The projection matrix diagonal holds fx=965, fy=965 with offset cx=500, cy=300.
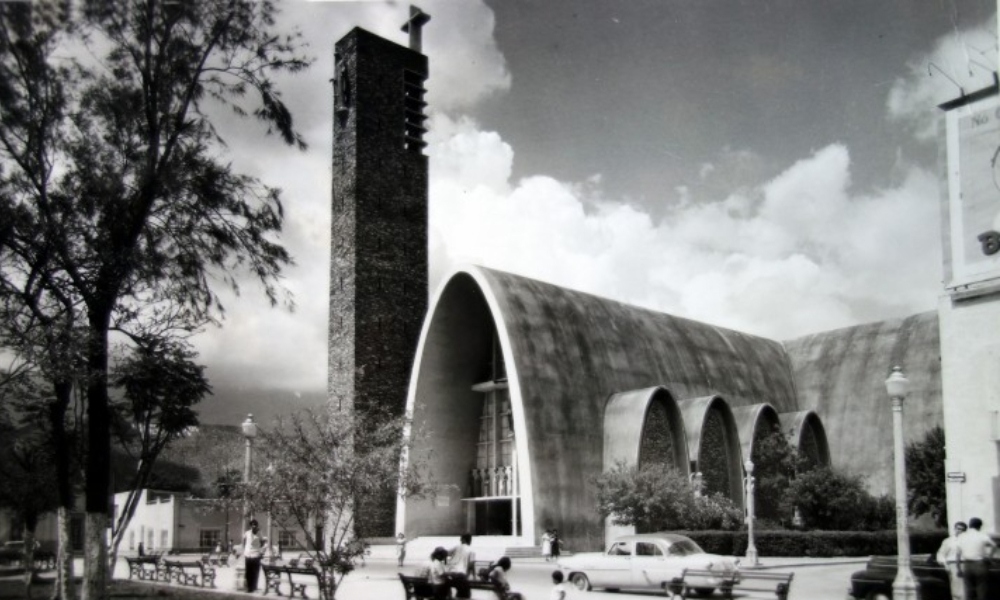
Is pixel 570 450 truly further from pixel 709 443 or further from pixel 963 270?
pixel 963 270

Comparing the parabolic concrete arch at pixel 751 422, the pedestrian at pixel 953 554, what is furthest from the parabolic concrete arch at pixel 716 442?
the pedestrian at pixel 953 554

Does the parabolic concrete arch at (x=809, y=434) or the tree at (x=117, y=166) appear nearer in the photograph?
the tree at (x=117, y=166)

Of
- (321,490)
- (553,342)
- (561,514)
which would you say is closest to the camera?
(321,490)

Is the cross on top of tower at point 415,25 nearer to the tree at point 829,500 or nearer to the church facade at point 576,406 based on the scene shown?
the church facade at point 576,406

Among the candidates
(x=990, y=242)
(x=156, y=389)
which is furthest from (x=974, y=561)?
(x=156, y=389)

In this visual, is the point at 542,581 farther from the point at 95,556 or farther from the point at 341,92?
the point at 341,92

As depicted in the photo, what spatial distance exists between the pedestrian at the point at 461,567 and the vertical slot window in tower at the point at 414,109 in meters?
33.6

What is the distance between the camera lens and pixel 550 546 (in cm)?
3331

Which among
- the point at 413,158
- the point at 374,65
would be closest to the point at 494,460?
the point at 413,158

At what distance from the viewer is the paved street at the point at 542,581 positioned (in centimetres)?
2017

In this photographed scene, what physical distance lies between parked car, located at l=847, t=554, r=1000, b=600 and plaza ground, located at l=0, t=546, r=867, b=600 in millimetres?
3047

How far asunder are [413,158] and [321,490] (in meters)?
32.0

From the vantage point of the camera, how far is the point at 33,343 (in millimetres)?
16703

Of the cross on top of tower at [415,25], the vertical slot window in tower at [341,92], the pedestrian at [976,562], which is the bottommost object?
the pedestrian at [976,562]
